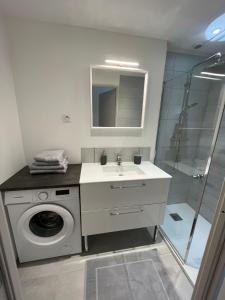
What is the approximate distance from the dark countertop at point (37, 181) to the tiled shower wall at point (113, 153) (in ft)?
0.99

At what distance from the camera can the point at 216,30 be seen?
1422 mm

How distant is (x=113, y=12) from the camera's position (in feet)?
4.05

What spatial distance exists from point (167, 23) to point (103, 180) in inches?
62.6

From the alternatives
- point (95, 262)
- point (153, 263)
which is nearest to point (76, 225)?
point (95, 262)

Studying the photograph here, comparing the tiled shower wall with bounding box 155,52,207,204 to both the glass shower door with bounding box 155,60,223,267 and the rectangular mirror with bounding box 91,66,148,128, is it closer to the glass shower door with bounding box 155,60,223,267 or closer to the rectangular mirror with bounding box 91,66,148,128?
the glass shower door with bounding box 155,60,223,267

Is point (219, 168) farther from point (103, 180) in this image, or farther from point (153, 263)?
point (103, 180)

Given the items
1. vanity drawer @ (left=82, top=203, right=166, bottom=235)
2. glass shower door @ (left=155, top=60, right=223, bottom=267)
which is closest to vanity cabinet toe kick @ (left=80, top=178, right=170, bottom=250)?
vanity drawer @ (left=82, top=203, right=166, bottom=235)

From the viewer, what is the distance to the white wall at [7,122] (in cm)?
128

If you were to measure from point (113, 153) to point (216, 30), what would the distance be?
65.0 inches

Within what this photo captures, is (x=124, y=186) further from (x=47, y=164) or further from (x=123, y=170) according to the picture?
Answer: (x=47, y=164)

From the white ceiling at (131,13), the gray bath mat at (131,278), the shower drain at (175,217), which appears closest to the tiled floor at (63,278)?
the gray bath mat at (131,278)

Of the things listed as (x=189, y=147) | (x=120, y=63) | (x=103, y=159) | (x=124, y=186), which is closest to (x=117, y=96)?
(x=120, y=63)

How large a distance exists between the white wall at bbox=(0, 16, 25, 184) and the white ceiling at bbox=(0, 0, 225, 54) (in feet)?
1.31

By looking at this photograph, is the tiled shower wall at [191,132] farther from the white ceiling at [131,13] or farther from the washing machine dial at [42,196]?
the washing machine dial at [42,196]
